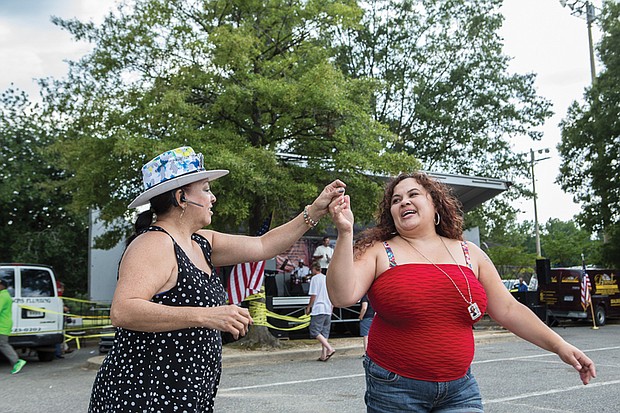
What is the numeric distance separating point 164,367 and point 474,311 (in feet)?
4.66

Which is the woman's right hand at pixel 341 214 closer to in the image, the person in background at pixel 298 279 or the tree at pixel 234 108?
the tree at pixel 234 108

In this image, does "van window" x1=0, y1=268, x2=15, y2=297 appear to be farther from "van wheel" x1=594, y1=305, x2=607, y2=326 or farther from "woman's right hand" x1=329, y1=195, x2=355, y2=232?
"van wheel" x1=594, y1=305, x2=607, y2=326

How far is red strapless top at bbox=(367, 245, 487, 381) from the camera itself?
3.02m

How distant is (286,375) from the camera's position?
415 inches

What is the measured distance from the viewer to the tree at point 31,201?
76.5 feet

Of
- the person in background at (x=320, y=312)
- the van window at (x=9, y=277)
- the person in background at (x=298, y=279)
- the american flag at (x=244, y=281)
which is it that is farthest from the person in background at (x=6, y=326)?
the person in background at (x=298, y=279)

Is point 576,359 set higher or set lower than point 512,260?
lower

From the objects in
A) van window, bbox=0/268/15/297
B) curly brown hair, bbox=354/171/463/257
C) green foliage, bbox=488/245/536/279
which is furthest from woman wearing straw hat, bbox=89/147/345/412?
green foliage, bbox=488/245/536/279

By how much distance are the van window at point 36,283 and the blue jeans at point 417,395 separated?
12747mm

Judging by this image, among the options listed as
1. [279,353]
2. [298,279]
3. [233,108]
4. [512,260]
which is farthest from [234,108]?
[512,260]

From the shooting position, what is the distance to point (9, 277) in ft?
46.2

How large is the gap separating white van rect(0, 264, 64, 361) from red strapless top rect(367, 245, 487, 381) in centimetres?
1245

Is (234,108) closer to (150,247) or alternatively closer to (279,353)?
(279,353)

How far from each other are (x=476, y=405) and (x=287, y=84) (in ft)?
37.9
